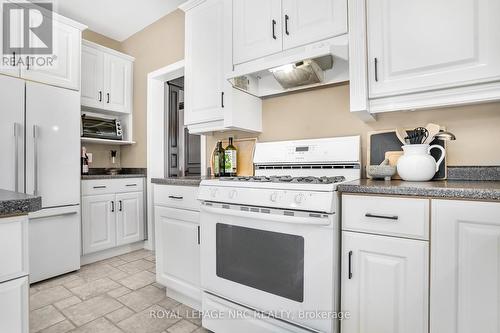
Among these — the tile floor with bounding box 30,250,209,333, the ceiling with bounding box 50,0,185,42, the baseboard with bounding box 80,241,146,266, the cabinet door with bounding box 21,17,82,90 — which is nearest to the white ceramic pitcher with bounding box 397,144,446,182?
the tile floor with bounding box 30,250,209,333

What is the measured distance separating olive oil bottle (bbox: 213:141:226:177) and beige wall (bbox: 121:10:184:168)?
4.51 ft

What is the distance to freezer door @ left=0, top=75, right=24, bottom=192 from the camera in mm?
2129

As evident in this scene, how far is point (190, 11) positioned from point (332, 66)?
1.37 m

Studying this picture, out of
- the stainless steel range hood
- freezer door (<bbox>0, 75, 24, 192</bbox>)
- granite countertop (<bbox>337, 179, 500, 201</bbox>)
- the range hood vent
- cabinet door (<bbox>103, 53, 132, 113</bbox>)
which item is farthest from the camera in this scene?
cabinet door (<bbox>103, 53, 132, 113</bbox>)

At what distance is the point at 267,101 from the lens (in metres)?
2.19

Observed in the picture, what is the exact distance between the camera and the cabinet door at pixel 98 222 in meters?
2.76

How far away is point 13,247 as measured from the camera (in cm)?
74

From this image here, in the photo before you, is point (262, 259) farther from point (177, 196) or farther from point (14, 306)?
point (14, 306)

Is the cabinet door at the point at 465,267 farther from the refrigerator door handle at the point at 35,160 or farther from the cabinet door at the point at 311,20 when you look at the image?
the refrigerator door handle at the point at 35,160

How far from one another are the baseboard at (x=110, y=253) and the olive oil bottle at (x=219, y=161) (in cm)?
177

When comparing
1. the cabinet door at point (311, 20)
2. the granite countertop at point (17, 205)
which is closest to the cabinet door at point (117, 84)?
the cabinet door at point (311, 20)

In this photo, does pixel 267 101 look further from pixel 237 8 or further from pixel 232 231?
pixel 232 231

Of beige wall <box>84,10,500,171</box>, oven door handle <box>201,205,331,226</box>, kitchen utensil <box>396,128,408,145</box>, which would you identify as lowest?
oven door handle <box>201,205,331,226</box>

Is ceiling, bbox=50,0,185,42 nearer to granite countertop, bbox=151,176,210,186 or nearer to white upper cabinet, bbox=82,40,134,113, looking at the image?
white upper cabinet, bbox=82,40,134,113
